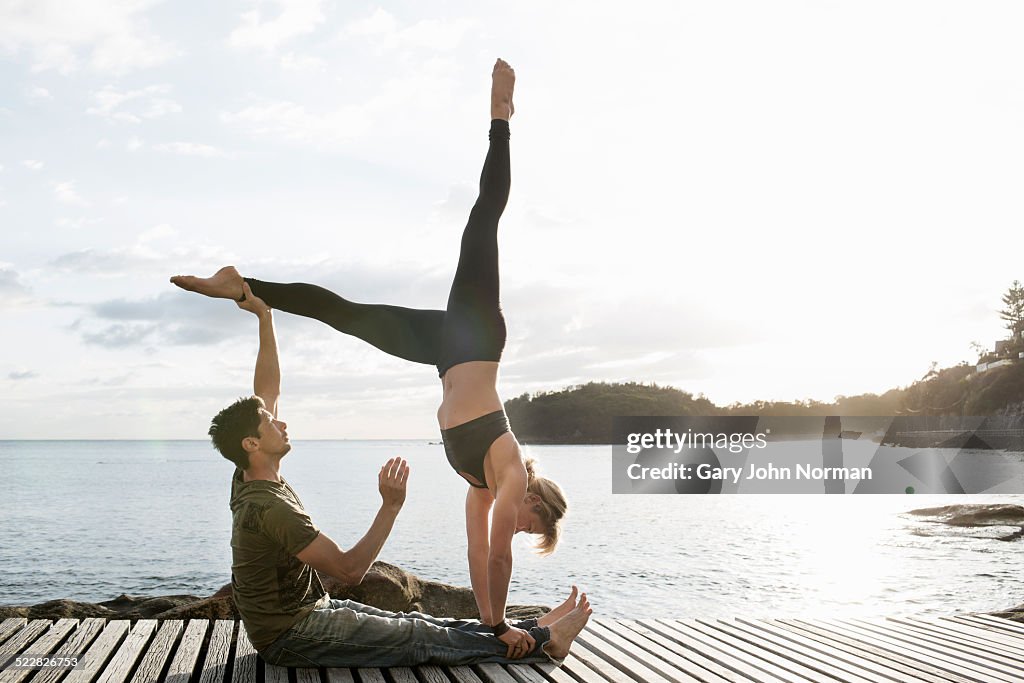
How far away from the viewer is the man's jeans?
12.3ft

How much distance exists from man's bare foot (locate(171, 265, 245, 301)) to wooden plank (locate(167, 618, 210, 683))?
5.68 feet

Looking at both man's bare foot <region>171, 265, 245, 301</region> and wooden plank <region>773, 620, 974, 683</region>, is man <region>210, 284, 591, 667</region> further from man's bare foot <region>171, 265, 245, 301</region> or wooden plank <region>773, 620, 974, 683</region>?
wooden plank <region>773, 620, 974, 683</region>

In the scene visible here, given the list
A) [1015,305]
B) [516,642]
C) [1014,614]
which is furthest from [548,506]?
[1015,305]

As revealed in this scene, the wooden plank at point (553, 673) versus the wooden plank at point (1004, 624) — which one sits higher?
the wooden plank at point (553, 673)

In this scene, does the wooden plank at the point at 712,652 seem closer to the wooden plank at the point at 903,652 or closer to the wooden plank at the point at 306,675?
the wooden plank at the point at 903,652

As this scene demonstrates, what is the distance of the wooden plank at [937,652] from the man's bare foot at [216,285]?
4.06m

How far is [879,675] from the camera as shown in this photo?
4184 millimetres

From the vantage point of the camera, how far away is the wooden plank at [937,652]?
4338mm

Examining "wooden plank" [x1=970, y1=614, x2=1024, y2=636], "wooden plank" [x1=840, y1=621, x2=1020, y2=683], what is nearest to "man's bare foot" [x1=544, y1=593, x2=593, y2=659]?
"wooden plank" [x1=840, y1=621, x2=1020, y2=683]

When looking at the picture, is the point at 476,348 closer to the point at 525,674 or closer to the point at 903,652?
the point at 525,674

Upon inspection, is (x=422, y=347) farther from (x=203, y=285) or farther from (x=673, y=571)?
A: (x=673, y=571)

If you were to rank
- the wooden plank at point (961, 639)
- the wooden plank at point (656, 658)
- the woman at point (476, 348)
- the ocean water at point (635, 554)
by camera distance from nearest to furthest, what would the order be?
1. the wooden plank at point (656, 658)
2. the woman at point (476, 348)
3. the wooden plank at point (961, 639)
4. the ocean water at point (635, 554)

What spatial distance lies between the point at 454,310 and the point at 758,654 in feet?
7.92

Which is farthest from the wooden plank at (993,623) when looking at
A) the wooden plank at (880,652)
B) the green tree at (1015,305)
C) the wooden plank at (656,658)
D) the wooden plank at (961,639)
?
the green tree at (1015,305)
